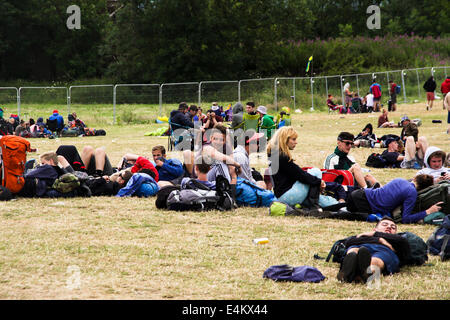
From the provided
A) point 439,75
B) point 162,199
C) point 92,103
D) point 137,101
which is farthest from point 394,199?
point 439,75

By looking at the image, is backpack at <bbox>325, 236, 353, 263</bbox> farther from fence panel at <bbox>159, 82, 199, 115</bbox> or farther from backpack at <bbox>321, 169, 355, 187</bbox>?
fence panel at <bbox>159, 82, 199, 115</bbox>

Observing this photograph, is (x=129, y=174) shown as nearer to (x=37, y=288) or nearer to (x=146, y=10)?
(x=37, y=288)

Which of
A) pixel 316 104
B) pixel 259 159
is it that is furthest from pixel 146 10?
pixel 259 159

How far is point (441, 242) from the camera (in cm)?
671

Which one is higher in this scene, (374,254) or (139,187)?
(139,187)

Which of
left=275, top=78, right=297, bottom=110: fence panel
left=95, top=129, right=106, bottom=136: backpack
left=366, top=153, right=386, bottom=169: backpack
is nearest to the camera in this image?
left=366, top=153, right=386, bottom=169: backpack

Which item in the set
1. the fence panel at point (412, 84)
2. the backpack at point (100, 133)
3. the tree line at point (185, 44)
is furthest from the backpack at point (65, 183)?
the tree line at point (185, 44)

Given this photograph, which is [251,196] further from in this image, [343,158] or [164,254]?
[164,254]

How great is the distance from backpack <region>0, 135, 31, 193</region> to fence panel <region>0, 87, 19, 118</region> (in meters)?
18.2

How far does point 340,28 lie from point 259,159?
164 ft

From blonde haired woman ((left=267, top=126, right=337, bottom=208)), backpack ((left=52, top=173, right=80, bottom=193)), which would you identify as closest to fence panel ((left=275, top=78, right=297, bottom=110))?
backpack ((left=52, top=173, right=80, bottom=193))

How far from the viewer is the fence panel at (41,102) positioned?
28.1 m

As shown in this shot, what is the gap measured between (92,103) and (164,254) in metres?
23.1

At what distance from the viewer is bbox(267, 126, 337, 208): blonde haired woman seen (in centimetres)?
862
